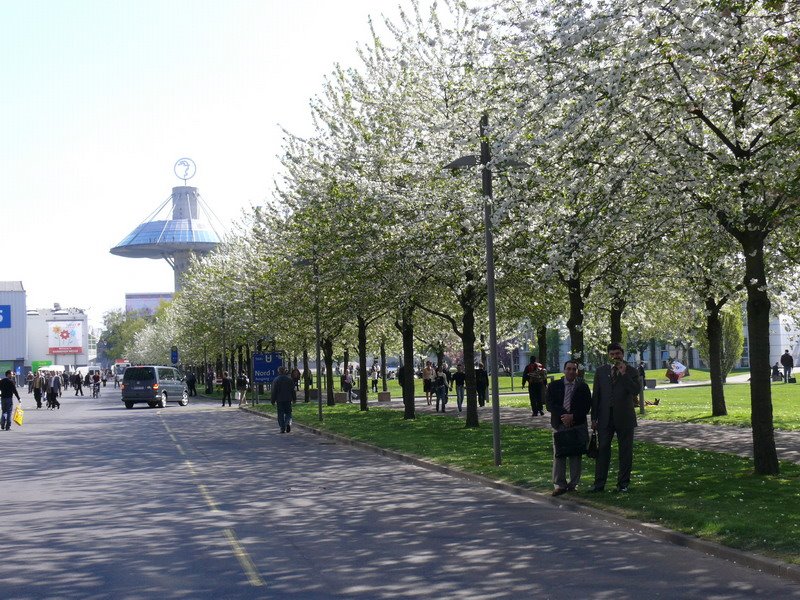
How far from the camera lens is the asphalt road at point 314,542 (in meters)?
8.36

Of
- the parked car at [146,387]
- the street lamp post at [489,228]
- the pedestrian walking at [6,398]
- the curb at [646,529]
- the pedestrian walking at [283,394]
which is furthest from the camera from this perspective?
the parked car at [146,387]

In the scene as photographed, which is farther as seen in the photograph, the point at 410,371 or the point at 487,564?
the point at 410,371

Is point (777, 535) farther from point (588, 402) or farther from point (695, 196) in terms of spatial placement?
point (695, 196)

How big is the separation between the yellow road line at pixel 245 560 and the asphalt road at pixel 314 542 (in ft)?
0.04

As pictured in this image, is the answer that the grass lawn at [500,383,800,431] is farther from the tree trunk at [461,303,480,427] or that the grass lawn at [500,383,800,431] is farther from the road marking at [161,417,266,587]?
the road marking at [161,417,266,587]

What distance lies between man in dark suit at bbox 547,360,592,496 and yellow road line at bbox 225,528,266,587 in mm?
4520

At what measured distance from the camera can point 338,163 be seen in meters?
27.9

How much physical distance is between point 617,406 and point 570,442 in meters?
0.75

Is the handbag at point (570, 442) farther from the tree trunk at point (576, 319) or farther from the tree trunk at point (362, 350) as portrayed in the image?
the tree trunk at point (362, 350)

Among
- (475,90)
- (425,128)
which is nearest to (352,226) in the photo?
(425,128)

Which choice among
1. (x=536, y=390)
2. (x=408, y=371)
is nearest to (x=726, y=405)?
(x=536, y=390)

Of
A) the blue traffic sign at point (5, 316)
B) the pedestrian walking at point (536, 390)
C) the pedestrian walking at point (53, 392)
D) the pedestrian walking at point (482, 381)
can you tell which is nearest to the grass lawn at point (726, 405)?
the pedestrian walking at point (482, 381)

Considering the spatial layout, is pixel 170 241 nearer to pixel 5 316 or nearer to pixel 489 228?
pixel 5 316

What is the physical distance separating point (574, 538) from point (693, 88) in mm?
6617
